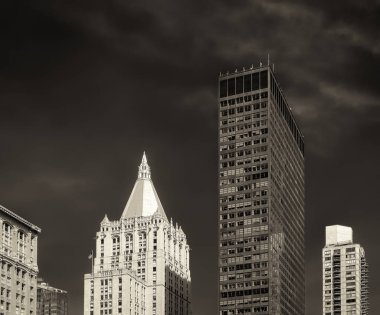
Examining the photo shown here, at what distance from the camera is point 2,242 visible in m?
197

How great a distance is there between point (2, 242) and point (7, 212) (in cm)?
550

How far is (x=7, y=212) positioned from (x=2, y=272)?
10.8 m

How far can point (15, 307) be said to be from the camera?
19838cm

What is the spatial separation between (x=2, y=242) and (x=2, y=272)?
5.47 meters

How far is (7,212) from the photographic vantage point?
197250 mm

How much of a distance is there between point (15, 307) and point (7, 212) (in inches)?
684

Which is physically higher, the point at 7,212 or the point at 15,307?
the point at 7,212

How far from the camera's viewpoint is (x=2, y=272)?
196 m
